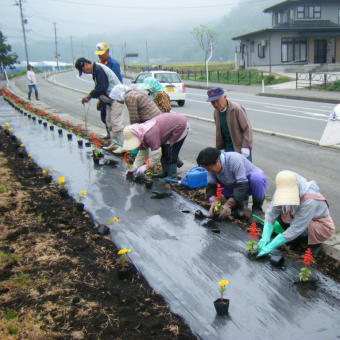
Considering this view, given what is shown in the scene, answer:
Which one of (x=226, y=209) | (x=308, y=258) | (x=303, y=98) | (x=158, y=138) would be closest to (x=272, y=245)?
(x=308, y=258)

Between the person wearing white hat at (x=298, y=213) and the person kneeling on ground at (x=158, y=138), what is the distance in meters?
2.09

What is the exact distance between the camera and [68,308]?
8.81 ft

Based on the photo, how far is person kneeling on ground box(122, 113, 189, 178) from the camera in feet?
16.2

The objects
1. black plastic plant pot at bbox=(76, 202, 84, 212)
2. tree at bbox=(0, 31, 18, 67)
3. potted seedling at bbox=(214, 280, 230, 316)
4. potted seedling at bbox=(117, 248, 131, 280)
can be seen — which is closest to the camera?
potted seedling at bbox=(214, 280, 230, 316)

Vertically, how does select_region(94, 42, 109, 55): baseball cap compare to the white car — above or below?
above

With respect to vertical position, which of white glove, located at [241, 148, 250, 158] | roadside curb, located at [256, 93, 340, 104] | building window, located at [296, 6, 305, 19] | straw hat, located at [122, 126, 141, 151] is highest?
building window, located at [296, 6, 305, 19]

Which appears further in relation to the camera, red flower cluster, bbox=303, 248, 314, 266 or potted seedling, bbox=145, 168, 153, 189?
potted seedling, bbox=145, 168, 153, 189

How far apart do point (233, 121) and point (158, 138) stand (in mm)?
1019

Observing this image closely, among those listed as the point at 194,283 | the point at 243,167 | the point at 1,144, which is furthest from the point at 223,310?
the point at 1,144

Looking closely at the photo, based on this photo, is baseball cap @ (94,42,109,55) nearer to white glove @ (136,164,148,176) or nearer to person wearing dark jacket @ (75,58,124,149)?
person wearing dark jacket @ (75,58,124,149)

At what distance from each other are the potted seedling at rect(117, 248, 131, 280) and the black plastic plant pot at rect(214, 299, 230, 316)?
0.80 metres

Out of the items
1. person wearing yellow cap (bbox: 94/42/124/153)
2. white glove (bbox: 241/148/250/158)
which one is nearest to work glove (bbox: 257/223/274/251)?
white glove (bbox: 241/148/250/158)

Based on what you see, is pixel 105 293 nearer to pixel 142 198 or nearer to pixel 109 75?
pixel 142 198

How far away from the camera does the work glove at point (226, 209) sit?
13.5 ft
